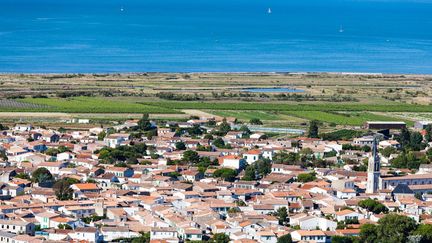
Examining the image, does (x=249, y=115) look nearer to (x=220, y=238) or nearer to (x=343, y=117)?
(x=343, y=117)

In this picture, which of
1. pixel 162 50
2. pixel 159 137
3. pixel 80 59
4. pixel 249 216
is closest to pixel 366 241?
pixel 249 216

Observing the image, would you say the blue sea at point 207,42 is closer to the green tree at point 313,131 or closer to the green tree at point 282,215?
the green tree at point 313,131

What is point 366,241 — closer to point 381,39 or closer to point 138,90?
point 138,90

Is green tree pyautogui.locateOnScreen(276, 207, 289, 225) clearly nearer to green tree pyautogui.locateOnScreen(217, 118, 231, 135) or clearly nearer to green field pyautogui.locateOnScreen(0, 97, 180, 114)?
green tree pyautogui.locateOnScreen(217, 118, 231, 135)

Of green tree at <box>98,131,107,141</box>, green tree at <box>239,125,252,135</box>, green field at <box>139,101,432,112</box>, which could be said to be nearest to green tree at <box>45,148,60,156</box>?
green tree at <box>98,131,107,141</box>

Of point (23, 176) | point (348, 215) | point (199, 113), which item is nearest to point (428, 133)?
point (199, 113)

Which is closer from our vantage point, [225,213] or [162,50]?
[225,213]
